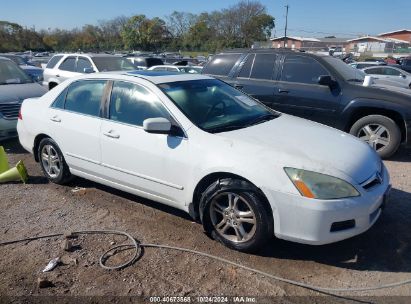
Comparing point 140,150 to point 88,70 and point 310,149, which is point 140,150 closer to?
point 310,149

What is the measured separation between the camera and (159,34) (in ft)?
282

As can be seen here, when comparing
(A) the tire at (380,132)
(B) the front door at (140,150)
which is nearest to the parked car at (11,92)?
(B) the front door at (140,150)

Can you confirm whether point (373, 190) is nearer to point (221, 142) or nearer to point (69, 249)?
point (221, 142)

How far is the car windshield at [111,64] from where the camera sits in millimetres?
11199

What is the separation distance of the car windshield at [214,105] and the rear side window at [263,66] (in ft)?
9.26

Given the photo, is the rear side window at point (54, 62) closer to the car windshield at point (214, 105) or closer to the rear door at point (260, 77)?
the rear door at point (260, 77)

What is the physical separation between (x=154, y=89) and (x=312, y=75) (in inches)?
149

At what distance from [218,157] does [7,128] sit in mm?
5216

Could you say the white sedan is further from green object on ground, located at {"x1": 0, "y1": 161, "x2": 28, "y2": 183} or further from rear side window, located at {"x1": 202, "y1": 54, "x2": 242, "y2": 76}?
rear side window, located at {"x1": 202, "y1": 54, "x2": 242, "y2": 76}

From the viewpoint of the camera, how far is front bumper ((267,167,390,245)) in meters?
3.03

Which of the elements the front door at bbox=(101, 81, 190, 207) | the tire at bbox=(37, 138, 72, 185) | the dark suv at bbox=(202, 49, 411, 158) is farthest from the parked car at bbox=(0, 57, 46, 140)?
the dark suv at bbox=(202, 49, 411, 158)

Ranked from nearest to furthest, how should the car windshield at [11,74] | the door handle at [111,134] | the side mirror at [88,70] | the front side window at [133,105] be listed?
the front side window at [133,105]
the door handle at [111,134]
the car windshield at [11,74]
the side mirror at [88,70]

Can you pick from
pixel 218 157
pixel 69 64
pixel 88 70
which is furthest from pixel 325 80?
pixel 69 64

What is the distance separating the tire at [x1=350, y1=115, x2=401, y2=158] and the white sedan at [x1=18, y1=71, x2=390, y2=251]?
8.37ft
